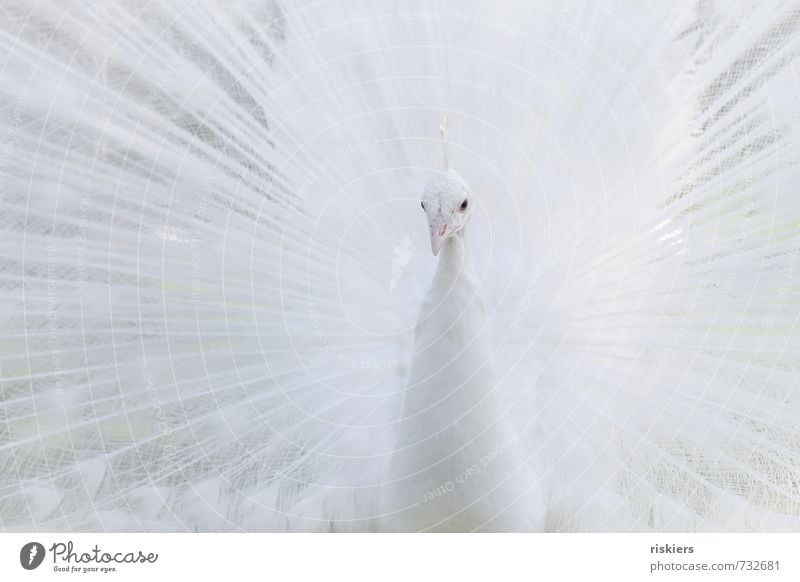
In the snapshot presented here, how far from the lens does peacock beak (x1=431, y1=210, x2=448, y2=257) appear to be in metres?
1.09

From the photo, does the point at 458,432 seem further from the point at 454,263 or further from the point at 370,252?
the point at 370,252

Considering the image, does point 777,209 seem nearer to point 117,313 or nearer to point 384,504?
point 384,504

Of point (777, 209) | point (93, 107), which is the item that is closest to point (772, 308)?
point (777, 209)

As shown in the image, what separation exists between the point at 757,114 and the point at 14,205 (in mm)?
1060

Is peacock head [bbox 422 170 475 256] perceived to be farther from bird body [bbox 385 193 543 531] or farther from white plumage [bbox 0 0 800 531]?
white plumage [bbox 0 0 800 531]

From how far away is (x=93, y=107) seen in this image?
1.35 metres

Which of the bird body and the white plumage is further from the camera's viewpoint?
the white plumage

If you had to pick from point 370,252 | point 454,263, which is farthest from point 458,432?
point 370,252
